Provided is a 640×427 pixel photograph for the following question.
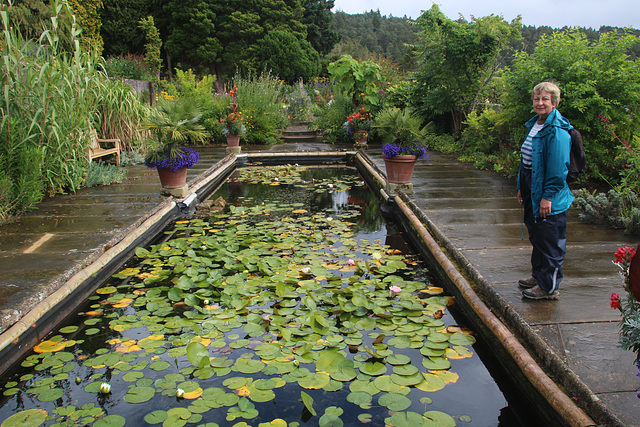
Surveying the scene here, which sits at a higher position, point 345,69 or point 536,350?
point 345,69

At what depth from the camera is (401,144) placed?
665cm

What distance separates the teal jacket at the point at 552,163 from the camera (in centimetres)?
275

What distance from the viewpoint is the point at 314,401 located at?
252 cm

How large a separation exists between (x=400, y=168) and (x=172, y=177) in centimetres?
312

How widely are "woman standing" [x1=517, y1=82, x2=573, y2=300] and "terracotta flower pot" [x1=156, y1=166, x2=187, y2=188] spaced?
4.55 m

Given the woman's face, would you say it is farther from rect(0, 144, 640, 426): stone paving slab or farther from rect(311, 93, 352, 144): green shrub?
rect(311, 93, 352, 144): green shrub

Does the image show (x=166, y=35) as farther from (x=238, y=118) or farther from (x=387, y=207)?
(x=387, y=207)

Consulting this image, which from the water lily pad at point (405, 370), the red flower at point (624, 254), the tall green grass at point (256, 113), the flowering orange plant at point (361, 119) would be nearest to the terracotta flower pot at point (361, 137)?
the flowering orange plant at point (361, 119)

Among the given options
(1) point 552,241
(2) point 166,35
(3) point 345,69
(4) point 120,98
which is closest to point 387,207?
(1) point 552,241

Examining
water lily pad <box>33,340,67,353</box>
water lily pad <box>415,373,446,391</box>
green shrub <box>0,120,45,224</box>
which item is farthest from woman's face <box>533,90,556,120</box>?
green shrub <box>0,120,45,224</box>

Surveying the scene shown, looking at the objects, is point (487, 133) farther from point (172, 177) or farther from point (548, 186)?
point (548, 186)

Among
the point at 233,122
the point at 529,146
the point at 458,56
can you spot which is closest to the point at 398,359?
the point at 529,146

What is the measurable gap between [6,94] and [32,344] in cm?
325

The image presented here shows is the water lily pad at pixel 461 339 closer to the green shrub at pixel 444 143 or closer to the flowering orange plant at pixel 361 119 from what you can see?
the green shrub at pixel 444 143
